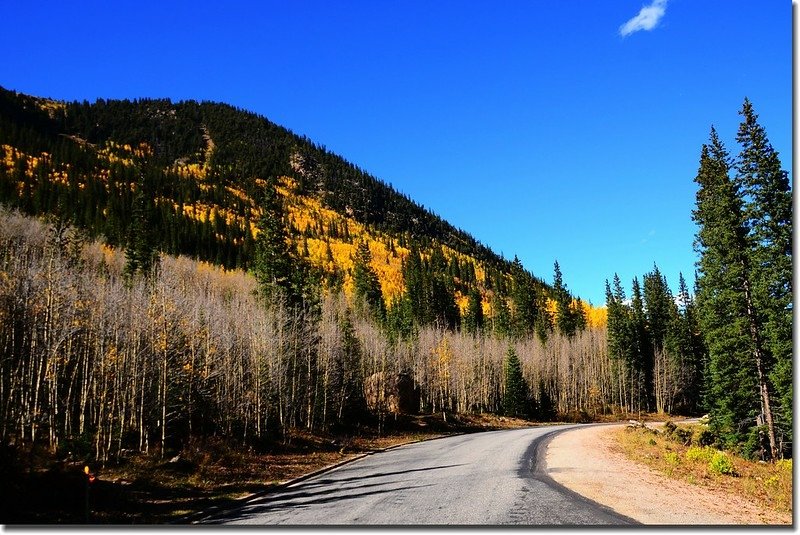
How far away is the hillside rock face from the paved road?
92.7 feet

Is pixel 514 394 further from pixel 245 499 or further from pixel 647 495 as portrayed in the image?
pixel 647 495

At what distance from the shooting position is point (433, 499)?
42.8ft

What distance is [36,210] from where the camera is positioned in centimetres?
9269

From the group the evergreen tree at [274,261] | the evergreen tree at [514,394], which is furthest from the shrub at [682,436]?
the evergreen tree at [514,394]

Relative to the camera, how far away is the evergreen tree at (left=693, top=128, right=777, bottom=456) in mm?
23172

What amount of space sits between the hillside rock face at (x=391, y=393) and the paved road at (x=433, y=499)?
2825 cm

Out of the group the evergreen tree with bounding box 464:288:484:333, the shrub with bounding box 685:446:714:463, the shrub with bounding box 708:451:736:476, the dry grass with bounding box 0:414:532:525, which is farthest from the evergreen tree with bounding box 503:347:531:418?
the shrub with bounding box 708:451:736:476

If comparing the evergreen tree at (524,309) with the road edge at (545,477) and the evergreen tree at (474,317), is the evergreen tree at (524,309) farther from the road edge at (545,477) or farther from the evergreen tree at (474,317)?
the road edge at (545,477)

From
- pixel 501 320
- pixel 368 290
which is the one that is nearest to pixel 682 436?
pixel 368 290

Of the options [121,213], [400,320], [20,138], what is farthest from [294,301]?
[20,138]

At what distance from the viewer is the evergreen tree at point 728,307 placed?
2317 centimetres

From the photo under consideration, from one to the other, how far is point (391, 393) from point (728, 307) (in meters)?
34.2

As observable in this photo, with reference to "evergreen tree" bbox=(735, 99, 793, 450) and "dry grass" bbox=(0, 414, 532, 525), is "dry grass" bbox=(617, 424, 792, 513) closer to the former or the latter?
"evergreen tree" bbox=(735, 99, 793, 450)

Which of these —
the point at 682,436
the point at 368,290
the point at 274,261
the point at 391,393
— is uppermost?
the point at 368,290
